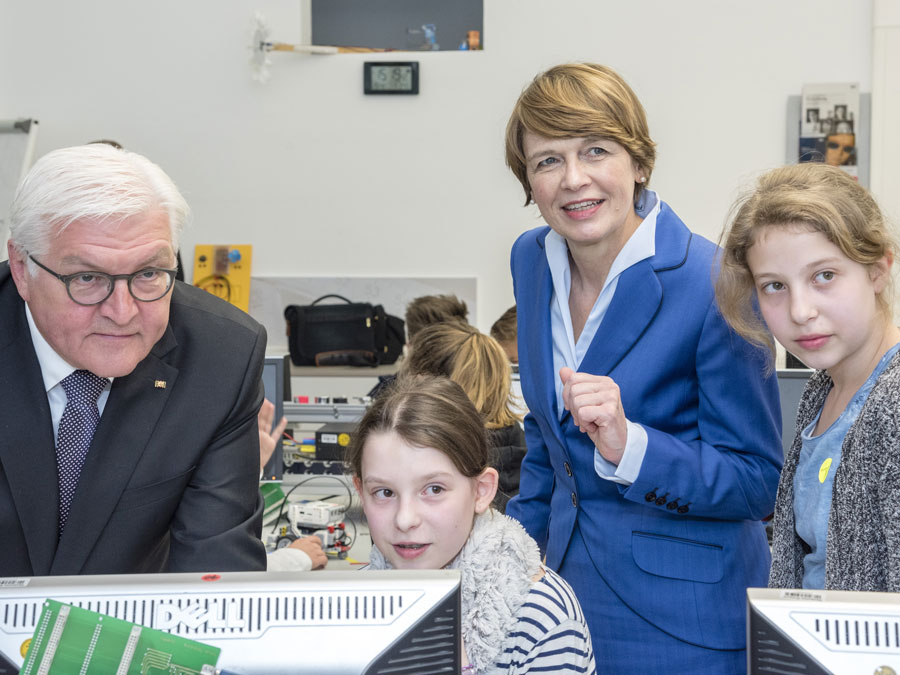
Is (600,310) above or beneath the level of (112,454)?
above

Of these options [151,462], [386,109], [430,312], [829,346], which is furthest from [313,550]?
[386,109]

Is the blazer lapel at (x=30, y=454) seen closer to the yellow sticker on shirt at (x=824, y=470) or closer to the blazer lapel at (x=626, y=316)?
the blazer lapel at (x=626, y=316)

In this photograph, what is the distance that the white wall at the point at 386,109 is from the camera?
195 inches

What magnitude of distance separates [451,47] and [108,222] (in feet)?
15.0

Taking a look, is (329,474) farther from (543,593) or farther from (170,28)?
(170,28)

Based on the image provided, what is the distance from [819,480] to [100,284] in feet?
3.20

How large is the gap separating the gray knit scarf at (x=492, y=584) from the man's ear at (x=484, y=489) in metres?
0.09

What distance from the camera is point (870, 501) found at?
3.32 ft

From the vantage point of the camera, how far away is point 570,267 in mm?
1568

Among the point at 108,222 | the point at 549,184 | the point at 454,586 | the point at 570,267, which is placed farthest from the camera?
the point at 570,267

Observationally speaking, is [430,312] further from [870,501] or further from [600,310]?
[870,501]

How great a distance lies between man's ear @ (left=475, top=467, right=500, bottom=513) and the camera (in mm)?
1324

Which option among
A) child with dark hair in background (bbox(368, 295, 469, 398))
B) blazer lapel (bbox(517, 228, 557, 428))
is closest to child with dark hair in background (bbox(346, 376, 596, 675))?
blazer lapel (bbox(517, 228, 557, 428))

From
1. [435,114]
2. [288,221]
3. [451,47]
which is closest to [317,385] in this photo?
[288,221]
